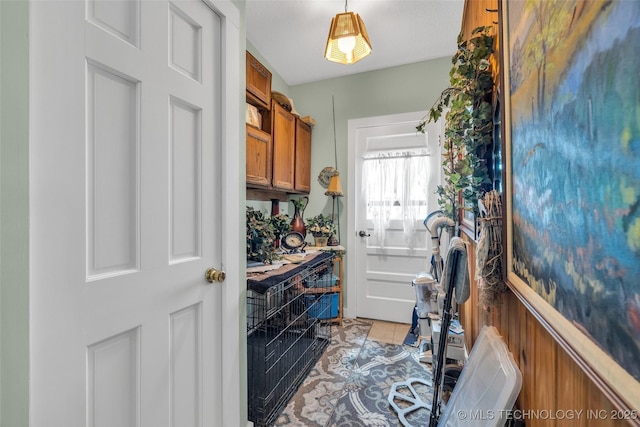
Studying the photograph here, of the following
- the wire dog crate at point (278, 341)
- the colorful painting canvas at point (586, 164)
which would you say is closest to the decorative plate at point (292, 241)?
the wire dog crate at point (278, 341)

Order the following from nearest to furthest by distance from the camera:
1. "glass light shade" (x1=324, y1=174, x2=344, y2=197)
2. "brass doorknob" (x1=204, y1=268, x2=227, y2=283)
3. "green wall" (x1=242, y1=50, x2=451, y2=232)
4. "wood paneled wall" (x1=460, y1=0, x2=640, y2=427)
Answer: "wood paneled wall" (x1=460, y1=0, x2=640, y2=427) → "brass doorknob" (x1=204, y1=268, x2=227, y2=283) → "green wall" (x1=242, y1=50, x2=451, y2=232) → "glass light shade" (x1=324, y1=174, x2=344, y2=197)

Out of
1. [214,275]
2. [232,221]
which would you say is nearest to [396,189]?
[232,221]

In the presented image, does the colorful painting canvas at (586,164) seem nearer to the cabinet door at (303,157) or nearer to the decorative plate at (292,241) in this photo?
the decorative plate at (292,241)

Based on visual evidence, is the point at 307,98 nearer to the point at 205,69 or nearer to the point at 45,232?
the point at 205,69

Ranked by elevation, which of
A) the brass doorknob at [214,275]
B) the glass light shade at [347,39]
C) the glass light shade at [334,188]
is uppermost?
the glass light shade at [347,39]

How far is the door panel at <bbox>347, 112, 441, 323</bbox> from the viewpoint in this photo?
2.79m

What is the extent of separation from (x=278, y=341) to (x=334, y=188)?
1624mm

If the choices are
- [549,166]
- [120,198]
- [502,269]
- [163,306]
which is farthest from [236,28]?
[502,269]

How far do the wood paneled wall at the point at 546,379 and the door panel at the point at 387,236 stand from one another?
1.74 metres

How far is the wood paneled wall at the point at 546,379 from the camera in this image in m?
0.45

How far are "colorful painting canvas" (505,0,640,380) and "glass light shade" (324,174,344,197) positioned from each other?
2286 millimetres

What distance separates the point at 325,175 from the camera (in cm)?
306

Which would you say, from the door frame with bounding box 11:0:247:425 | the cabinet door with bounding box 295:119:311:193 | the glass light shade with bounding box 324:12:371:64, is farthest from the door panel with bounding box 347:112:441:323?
the door frame with bounding box 11:0:247:425
